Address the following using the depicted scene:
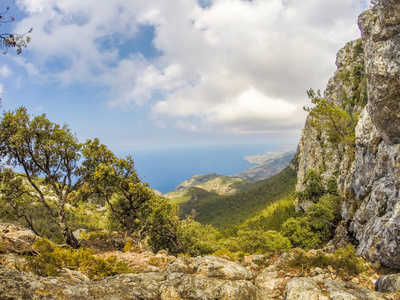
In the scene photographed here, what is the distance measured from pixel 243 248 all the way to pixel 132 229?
15.8 meters

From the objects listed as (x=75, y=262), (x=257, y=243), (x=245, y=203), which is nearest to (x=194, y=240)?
(x=257, y=243)

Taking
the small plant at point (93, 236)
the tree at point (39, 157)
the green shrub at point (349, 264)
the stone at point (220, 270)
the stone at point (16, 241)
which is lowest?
the green shrub at point (349, 264)

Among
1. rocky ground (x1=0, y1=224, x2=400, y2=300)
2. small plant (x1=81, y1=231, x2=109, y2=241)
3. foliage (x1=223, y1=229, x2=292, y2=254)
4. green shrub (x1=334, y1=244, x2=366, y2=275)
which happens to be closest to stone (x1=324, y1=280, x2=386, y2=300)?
rocky ground (x1=0, y1=224, x2=400, y2=300)

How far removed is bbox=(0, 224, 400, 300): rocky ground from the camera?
248 inches

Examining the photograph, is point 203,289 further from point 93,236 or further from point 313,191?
point 313,191

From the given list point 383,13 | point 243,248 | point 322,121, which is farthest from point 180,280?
point 322,121

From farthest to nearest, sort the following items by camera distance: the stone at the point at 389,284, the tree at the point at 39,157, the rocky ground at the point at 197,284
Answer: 1. the tree at the point at 39,157
2. the stone at the point at 389,284
3. the rocky ground at the point at 197,284

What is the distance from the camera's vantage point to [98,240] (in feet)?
75.5

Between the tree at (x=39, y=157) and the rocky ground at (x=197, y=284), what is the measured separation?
6.80 metres

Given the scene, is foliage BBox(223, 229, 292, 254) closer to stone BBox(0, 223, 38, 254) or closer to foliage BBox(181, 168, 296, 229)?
stone BBox(0, 223, 38, 254)

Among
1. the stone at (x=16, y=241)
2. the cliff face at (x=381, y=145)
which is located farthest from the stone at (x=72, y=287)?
the cliff face at (x=381, y=145)

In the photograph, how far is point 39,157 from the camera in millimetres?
18188

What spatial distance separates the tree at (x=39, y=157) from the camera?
15977mm

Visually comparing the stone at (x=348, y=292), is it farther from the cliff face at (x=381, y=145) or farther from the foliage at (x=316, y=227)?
the foliage at (x=316, y=227)
